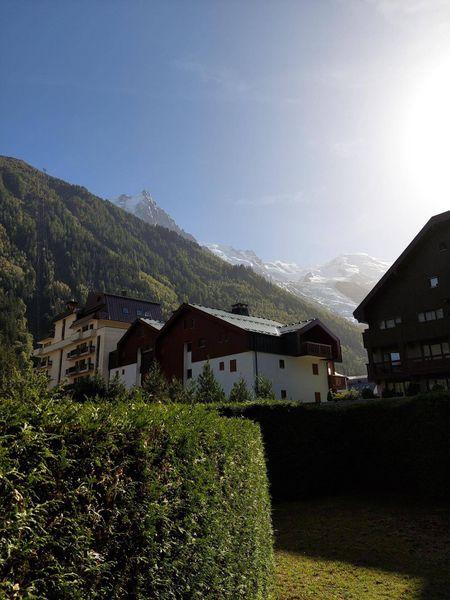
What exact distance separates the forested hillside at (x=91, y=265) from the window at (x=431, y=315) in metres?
81.5

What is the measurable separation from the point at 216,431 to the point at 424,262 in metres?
39.5

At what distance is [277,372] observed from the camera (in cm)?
4503

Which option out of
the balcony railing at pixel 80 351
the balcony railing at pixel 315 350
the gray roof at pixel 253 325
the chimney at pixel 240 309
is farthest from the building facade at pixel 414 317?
the balcony railing at pixel 80 351

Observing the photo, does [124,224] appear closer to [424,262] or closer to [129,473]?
[424,262]

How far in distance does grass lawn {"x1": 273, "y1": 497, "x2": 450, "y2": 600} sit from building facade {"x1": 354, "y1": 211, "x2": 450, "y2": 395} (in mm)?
24675

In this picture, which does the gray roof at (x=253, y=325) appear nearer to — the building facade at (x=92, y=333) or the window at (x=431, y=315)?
the window at (x=431, y=315)

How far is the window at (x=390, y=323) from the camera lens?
137 feet

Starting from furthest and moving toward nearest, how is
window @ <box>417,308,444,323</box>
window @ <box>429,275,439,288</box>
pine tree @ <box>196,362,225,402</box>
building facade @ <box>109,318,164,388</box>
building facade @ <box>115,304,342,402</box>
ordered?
1. building facade @ <box>109,318,164,388</box>
2. building facade @ <box>115,304,342,402</box>
3. window @ <box>429,275,439,288</box>
4. window @ <box>417,308,444,323</box>
5. pine tree @ <box>196,362,225,402</box>

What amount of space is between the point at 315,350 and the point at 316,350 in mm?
241

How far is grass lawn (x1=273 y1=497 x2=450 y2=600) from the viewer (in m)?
9.20

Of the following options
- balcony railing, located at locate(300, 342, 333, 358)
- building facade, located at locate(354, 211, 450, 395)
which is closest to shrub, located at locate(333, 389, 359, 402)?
building facade, located at locate(354, 211, 450, 395)

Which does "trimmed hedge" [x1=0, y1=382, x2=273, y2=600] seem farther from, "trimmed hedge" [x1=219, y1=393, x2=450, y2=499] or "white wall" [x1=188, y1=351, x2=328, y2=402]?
"white wall" [x1=188, y1=351, x2=328, y2=402]

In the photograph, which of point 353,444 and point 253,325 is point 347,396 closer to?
point 253,325

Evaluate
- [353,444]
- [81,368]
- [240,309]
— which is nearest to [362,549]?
[353,444]
